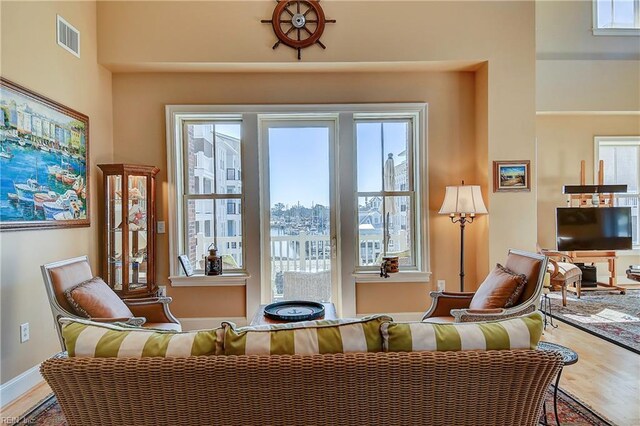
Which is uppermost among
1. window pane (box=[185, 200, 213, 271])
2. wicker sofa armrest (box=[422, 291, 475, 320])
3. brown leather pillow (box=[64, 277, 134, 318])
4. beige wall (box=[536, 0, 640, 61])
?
beige wall (box=[536, 0, 640, 61])

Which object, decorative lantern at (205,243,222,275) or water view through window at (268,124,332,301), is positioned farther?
water view through window at (268,124,332,301)

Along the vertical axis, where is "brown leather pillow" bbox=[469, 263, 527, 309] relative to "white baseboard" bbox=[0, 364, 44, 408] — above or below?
above

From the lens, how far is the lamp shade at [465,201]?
3.34m

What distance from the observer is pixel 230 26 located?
3387 mm

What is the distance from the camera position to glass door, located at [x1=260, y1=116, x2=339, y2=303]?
380 centimetres

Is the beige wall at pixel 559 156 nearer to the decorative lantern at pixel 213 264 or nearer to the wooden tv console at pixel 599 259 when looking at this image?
the wooden tv console at pixel 599 259

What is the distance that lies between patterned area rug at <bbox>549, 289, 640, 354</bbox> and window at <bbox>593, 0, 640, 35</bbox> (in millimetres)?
3833

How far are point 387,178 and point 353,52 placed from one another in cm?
133

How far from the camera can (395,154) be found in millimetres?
3879

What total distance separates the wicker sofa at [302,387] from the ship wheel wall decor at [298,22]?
3052mm

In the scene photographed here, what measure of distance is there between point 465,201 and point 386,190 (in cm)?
85

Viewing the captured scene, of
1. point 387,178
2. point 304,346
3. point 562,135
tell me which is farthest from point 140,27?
point 562,135

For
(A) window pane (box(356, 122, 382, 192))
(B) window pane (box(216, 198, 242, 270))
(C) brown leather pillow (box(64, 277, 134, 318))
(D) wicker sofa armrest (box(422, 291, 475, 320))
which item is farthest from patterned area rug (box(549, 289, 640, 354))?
(C) brown leather pillow (box(64, 277, 134, 318))

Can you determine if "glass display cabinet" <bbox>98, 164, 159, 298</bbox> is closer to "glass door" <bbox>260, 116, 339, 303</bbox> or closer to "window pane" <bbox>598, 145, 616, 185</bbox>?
"glass door" <bbox>260, 116, 339, 303</bbox>
